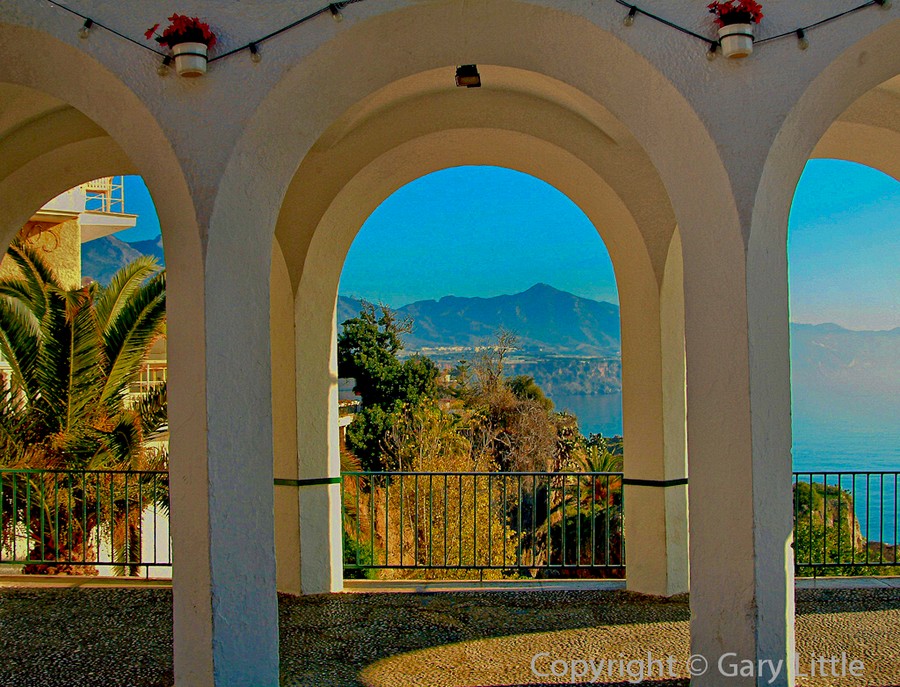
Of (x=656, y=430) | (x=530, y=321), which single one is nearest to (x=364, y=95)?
(x=656, y=430)

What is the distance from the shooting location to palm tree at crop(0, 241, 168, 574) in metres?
11.2

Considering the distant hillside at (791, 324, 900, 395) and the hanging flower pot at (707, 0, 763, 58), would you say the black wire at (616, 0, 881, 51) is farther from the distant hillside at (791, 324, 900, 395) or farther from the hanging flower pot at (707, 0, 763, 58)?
the distant hillside at (791, 324, 900, 395)

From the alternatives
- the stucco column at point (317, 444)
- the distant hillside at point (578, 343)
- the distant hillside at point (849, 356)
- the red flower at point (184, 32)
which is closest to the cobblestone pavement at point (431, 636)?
the stucco column at point (317, 444)

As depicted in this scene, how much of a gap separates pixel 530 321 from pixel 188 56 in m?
82.2

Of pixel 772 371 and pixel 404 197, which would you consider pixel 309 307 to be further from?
pixel 404 197

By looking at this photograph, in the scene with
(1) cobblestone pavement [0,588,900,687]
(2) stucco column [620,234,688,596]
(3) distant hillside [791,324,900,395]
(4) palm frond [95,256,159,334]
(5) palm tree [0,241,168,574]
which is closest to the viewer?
(1) cobblestone pavement [0,588,900,687]

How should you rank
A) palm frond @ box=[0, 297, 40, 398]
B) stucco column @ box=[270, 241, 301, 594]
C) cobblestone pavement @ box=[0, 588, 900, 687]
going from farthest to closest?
palm frond @ box=[0, 297, 40, 398], stucco column @ box=[270, 241, 301, 594], cobblestone pavement @ box=[0, 588, 900, 687]

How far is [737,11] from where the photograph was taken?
13.5 ft

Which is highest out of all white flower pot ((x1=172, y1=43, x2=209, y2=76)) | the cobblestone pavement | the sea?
white flower pot ((x1=172, y1=43, x2=209, y2=76))

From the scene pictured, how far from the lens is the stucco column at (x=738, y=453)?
430cm

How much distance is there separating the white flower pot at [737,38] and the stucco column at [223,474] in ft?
8.61

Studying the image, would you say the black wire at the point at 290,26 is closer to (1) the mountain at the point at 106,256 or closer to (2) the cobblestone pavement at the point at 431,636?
(2) the cobblestone pavement at the point at 431,636

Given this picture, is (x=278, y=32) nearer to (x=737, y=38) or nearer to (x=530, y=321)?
(x=737, y=38)

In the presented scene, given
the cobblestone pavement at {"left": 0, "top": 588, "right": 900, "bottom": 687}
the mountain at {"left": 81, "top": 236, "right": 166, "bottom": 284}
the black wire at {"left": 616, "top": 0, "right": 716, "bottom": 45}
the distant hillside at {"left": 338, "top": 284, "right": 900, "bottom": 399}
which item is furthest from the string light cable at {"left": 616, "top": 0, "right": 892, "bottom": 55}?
the mountain at {"left": 81, "top": 236, "right": 166, "bottom": 284}
